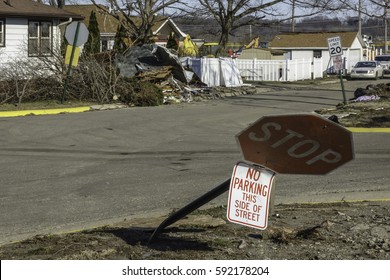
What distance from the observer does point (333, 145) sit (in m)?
5.22

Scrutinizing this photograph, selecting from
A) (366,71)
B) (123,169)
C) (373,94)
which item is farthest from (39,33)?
(366,71)

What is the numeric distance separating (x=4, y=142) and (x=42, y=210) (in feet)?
23.6

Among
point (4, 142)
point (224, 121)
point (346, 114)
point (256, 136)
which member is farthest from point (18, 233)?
point (346, 114)

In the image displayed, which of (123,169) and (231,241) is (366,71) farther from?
(231,241)

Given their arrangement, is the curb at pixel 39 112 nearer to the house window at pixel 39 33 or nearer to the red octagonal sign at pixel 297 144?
the house window at pixel 39 33

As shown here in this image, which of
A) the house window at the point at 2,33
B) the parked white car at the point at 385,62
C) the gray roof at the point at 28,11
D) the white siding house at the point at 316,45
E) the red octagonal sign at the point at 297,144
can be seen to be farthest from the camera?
the white siding house at the point at 316,45

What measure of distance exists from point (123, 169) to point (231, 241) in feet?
22.0

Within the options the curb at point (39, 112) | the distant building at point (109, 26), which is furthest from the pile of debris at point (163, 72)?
the distant building at point (109, 26)

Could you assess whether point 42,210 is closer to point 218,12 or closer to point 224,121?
point 224,121

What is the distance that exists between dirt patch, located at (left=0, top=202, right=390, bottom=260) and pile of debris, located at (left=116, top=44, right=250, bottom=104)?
1939cm

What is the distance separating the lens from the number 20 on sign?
5359 mm

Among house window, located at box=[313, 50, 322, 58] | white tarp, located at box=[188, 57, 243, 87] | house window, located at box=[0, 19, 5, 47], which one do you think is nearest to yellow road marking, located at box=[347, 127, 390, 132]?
white tarp, located at box=[188, 57, 243, 87]

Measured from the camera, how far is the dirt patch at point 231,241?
582cm

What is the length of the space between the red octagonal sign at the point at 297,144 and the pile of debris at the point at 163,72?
830 inches
